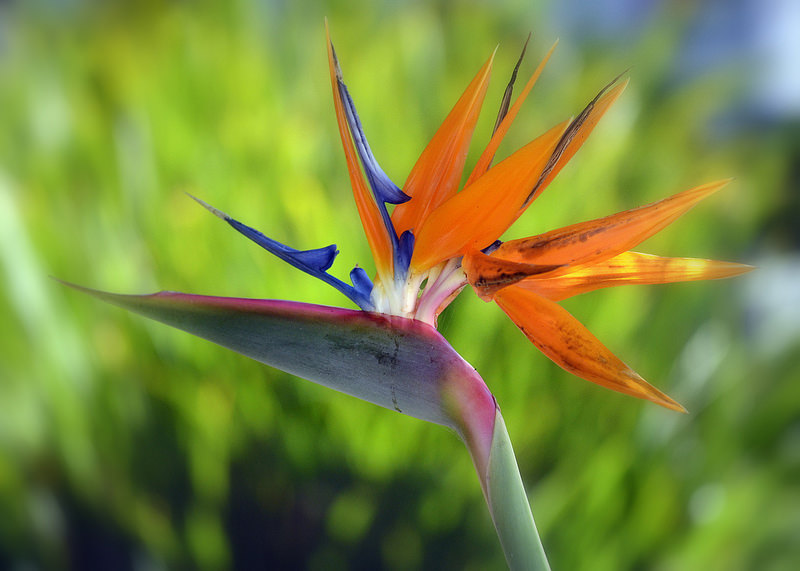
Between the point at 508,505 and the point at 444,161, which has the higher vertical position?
the point at 444,161

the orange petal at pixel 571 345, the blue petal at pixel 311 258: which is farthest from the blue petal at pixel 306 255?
the orange petal at pixel 571 345

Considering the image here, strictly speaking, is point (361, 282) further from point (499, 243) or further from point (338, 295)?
point (338, 295)

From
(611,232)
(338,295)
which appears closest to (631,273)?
(611,232)

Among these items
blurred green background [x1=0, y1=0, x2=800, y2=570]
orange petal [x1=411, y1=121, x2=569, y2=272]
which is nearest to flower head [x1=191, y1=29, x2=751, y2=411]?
orange petal [x1=411, y1=121, x2=569, y2=272]

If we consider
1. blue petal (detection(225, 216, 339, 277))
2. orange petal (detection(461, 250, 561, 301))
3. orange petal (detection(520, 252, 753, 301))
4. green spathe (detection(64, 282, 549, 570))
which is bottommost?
green spathe (detection(64, 282, 549, 570))

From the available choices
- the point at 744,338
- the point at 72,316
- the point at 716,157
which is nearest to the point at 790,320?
the point at 744,338

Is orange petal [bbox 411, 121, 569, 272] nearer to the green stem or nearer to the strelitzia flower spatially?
the strelitzia flower
